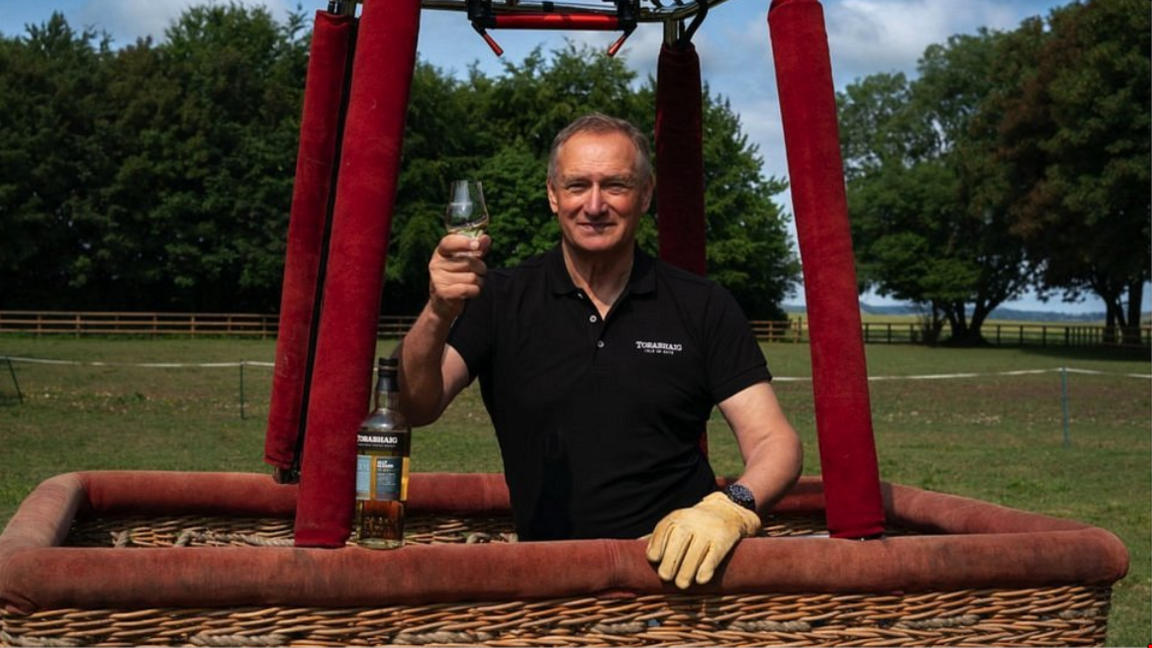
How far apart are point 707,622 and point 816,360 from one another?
26.6 inches

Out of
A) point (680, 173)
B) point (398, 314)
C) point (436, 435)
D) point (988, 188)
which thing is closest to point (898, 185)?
point (988, 188)

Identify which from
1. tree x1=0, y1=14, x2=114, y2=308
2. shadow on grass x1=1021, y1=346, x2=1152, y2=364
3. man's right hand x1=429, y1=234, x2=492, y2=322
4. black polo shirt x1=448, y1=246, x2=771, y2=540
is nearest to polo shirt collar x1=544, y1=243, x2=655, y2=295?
black polo shirt x1=448, y1=246, x2=771, y2=540

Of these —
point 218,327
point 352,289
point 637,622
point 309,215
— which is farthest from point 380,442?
point 218,327

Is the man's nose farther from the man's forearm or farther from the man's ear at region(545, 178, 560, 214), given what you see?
the man's forearm

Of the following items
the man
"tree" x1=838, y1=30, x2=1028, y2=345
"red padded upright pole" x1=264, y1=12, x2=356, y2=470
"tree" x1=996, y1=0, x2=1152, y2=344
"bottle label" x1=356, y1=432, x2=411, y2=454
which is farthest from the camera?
"tree" x1=838, y1=30, x2=1028, y2=345

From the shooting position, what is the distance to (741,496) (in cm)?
331

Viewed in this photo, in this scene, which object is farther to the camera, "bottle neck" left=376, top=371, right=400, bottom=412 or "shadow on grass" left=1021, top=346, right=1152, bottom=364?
"shadow on grass" left=1021, top=346, right=1152, bottom=364

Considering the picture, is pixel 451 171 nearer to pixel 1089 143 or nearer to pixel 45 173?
pixel 45 173

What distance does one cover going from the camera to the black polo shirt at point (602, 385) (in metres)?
3.64

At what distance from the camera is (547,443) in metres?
3.68

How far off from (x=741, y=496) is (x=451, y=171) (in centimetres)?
5302

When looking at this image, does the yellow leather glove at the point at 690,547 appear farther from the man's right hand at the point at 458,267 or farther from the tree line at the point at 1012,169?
the tree line at the point at 1012,169

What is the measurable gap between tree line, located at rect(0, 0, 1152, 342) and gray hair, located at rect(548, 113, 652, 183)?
3964cm

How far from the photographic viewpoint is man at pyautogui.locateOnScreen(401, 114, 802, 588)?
364 cm
